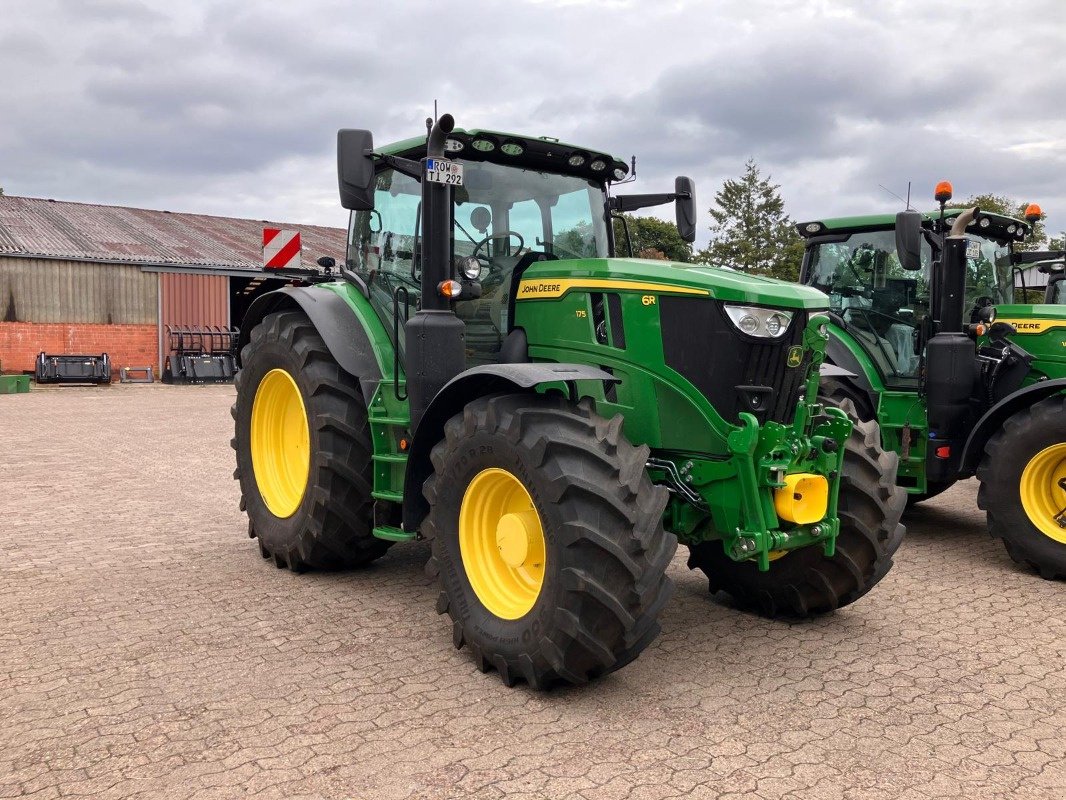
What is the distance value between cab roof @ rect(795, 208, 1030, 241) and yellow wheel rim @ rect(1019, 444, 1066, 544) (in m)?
2.22

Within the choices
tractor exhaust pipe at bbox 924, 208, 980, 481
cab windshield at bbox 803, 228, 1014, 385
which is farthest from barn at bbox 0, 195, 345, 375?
tractor exhaust pipe at bbox 924, 208, 980, 481

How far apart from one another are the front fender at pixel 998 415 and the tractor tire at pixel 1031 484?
89 mm

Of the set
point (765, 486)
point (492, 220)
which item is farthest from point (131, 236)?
point (765, 486)

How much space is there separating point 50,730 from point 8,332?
66.2 feet

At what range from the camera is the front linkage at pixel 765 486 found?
3.90 meters

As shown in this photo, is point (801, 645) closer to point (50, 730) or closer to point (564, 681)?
point (564, 681)

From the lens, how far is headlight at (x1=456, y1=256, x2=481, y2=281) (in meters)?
4.72

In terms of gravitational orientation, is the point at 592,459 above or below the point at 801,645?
above

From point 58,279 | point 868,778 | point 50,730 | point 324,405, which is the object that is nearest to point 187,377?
point 58,279

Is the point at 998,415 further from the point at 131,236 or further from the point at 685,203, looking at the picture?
the point at 131,236

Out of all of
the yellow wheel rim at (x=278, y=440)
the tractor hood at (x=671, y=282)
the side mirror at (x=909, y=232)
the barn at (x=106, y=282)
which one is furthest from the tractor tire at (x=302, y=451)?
the barn at (x=106, y=282)

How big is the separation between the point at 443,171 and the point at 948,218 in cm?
468

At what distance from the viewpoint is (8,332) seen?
20.7 m

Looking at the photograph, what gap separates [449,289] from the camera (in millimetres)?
4477
